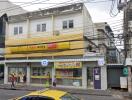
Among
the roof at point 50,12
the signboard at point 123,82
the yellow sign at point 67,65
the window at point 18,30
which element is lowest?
the signboard at point 123,82

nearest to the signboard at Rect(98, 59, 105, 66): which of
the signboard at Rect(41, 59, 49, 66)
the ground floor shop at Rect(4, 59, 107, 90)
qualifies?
the ground floor shop at Rect(4, 59, 107, 90)

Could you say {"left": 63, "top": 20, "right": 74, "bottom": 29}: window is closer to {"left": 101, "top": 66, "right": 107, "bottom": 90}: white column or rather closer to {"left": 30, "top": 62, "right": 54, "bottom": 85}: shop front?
{"left": 30, "top": 62, "right": 54, "bottom": 85}: shop front

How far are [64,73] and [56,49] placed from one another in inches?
122

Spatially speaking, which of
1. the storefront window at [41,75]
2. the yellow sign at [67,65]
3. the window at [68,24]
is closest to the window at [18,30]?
the storefront window at [41,75]

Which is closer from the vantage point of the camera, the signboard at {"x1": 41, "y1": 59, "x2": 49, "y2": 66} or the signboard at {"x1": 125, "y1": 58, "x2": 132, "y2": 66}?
the signboard at {"x1": 125, "y1": 58, "x2": 132, "y2": 66}

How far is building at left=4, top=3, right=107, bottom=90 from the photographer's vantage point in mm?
32378

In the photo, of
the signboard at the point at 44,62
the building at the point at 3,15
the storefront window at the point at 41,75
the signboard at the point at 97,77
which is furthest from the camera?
the building at the point at 3,15

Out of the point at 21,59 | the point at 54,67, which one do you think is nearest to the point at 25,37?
the point at 21,59

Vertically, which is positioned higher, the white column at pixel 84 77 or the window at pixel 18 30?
the window at pixel 18 30

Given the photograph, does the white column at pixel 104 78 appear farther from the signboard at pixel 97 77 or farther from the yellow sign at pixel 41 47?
the yellow sign at pixel 41 47

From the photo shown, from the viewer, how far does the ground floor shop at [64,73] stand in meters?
32.0

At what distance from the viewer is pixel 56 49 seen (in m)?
34.2

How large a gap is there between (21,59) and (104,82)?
12291 mm

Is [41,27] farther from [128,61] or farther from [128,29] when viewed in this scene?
[128,61]
